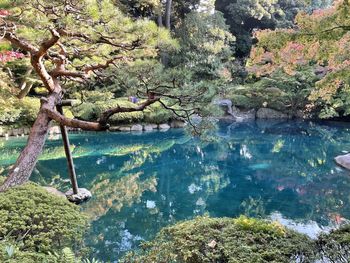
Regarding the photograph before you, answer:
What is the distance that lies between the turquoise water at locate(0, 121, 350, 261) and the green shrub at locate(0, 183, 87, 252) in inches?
48.9

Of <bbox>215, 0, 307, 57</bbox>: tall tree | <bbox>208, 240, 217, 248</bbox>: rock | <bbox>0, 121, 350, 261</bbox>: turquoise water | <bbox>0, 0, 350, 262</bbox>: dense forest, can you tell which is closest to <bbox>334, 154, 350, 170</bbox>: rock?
<bbox>0, 121, 350, 261</bbox>: turquoise water

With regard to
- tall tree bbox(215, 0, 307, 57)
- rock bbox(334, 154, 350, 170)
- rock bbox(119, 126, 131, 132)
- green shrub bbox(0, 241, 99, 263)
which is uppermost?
tall tree bbox(215, 0, 307, 57)

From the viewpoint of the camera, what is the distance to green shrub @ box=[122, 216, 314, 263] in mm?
2354

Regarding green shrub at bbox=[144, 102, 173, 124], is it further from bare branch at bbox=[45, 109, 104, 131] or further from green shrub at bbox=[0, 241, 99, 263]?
green shrub at bbox=[0, 241, 99, 263]

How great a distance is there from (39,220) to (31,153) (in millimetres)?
1236

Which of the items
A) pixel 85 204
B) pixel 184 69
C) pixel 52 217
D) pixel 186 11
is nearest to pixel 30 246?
pixel 52 217

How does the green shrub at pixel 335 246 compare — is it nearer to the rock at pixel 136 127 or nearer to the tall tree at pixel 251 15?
the rock at pixel 136 127

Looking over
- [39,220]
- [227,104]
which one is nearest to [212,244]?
[39,220]

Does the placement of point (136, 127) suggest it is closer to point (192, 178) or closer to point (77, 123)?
point (192, 178)

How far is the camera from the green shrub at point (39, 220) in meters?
2.54

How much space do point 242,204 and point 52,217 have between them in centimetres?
390

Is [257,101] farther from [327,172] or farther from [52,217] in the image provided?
[52,217]

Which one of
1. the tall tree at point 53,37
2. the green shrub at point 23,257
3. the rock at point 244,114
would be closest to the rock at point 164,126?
the rock at point 244,114

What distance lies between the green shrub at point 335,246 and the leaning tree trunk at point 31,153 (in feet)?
9.62
